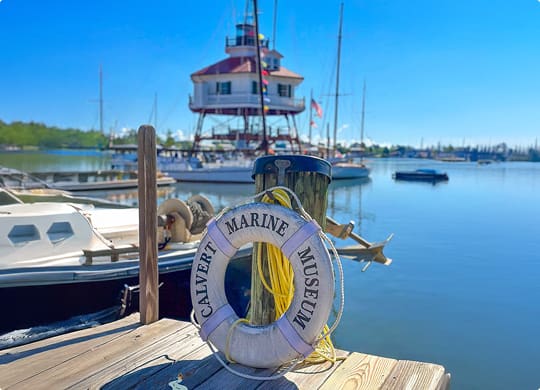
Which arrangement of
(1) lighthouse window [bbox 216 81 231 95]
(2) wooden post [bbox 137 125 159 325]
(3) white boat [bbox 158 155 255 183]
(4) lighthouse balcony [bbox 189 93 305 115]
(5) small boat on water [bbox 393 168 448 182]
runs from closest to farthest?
(2) wooden post [bbox 137 125 159 325] → (3) white boat [bbox 158 155 255 183] → (4) lighthouse balcony [bbox 189 93 305 115] → (1) lighthouse window [bbox 216 81 231 95] → (5) small boat on water [bbox 393 168 448 182]

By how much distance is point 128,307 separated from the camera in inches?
239

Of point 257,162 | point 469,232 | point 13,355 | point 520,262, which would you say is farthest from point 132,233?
point 469,232

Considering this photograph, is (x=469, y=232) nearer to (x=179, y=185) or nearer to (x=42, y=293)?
(x=42, y=293)

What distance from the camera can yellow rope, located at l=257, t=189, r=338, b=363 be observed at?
329 centimetres

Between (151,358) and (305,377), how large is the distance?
3.74ft

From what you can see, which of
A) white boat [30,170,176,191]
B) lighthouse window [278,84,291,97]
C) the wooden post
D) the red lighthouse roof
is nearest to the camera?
the wooden post

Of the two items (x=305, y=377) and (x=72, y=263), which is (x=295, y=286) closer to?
(x=305, y=377)

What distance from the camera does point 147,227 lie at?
416cm

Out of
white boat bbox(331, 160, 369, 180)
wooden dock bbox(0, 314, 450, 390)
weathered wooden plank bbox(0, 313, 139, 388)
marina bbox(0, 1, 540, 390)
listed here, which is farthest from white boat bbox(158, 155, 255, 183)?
wooden dock bbox(0, 314, 450, 390)

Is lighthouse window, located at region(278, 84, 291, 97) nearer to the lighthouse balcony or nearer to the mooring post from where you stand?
the lighthouse balcony

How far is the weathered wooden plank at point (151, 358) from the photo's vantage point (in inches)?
121

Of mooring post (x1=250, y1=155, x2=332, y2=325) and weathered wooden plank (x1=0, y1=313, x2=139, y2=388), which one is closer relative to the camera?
weathered wooden plank (x1=0, y1=313, x2=139, y2=388)

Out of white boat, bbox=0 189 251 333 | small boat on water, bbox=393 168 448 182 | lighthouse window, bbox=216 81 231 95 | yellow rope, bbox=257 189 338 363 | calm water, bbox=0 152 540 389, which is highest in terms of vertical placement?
lighthouse window, bbox=216 81 231 95

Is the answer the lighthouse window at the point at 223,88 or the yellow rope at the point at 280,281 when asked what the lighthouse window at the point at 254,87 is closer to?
the lighthouse window at the point at 223,88
